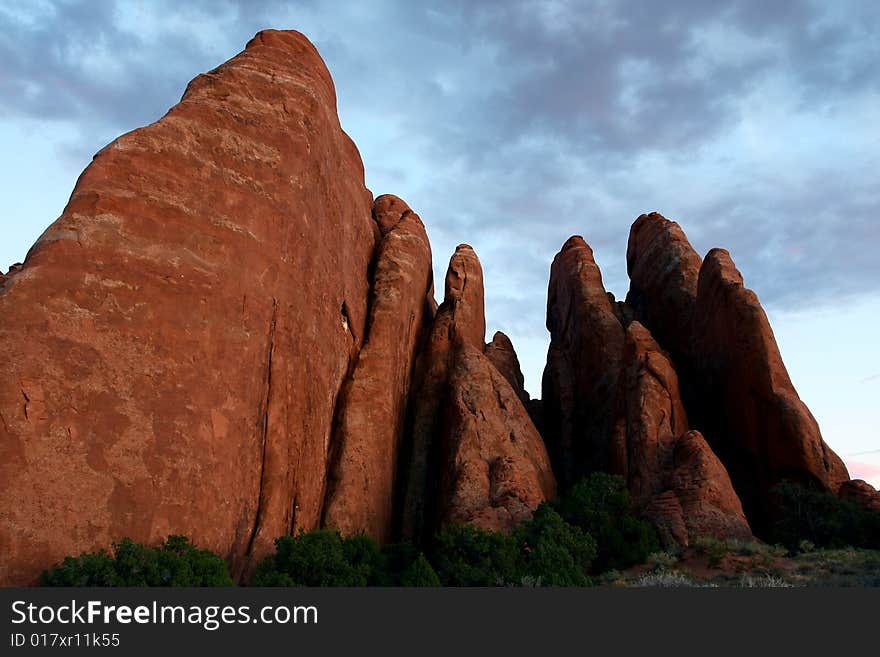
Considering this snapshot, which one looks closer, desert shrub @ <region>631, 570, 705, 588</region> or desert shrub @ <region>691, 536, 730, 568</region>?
desert shrub @ <region>631, 570, 705, 588</region>

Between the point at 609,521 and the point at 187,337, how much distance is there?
55.5 ft

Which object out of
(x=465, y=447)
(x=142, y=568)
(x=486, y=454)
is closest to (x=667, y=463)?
(x=486, y=454)

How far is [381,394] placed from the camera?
31.2 metres

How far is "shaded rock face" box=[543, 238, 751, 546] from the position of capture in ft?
91.8

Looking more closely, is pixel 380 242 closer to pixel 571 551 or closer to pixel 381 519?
pixel 381 519

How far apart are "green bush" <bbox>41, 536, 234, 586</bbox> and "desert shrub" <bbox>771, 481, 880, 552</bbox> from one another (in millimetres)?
21898

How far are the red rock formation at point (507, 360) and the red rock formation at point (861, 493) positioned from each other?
17.1m

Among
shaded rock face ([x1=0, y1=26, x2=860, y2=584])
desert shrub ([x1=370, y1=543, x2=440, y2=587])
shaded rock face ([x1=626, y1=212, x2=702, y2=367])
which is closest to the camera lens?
shaded rock face ([x1=0, y1=26, x2=860, y2=584])

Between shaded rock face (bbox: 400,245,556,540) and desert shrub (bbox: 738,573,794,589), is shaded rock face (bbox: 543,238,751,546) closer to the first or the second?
shaded rock face (bbox: 400,245,556,540)

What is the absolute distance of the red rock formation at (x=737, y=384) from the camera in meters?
31.4

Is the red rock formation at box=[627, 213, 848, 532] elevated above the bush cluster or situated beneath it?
elevated above

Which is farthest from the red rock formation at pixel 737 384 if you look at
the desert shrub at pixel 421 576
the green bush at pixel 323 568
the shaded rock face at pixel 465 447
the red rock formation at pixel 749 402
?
the green bush at pixel 323 568

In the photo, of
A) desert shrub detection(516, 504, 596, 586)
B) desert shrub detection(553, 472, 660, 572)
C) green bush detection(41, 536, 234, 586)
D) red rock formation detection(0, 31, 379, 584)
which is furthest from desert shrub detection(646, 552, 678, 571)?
green bush detection(41, 536, 234, 586)

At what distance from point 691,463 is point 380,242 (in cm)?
1952
